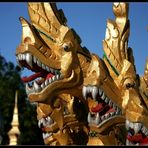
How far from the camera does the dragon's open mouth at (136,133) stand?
32.6 feet

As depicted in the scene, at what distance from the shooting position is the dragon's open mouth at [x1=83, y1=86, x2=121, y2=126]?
10352 millimetres

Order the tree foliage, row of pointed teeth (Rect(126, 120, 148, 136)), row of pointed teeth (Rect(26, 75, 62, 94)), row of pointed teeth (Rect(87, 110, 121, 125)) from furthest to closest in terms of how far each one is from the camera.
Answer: the tree foliage < row of pointed teeth (Rect(26, 75, 62, 94)) < row of pointed teeth (Rect(87, 110, 121, 125)) < row of pointed teeth (Rect(126, 120, 148, 136))

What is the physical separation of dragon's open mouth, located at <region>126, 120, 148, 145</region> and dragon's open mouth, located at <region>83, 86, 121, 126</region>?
54 centimetres

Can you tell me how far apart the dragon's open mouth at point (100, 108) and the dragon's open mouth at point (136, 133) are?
54 centimetres

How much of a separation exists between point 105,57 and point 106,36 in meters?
0.41

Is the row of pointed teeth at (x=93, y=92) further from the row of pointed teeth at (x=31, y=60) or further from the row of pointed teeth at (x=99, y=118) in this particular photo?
the row of pointed teeth at (x=31, y=60)

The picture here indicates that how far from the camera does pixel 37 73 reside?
11711 mm

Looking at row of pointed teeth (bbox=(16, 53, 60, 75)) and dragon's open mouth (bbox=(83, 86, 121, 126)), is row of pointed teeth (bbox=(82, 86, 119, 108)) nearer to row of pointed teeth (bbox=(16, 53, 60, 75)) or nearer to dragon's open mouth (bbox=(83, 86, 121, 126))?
dragon's open mouth (bbox=(83, 86, 121, 126))

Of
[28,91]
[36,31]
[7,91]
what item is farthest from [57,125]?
[7,91]

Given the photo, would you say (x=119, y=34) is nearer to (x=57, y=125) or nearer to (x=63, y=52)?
(x=63, y=52)

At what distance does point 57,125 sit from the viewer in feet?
38.8

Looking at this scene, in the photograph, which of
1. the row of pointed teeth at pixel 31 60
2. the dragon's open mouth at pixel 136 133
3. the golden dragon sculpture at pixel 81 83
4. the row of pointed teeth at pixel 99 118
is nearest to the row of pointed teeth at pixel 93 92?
the golden dragon sculpture at pixel 81 83

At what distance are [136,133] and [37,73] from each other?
8.69 feet

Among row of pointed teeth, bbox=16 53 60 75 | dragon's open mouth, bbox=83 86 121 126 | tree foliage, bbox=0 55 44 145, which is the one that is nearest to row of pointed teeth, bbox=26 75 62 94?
row of pointed teeth, bbox=16 53 60 75
